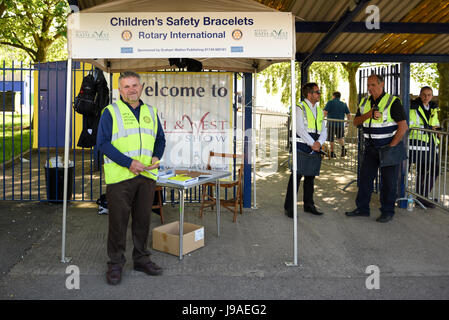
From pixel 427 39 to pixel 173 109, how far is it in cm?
401

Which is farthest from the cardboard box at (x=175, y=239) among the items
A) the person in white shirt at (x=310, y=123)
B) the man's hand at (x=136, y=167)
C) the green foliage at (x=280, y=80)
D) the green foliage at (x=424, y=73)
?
the green foliage at (x=280, y=80)

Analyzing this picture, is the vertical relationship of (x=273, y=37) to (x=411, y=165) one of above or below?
above

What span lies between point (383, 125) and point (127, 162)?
4.03m

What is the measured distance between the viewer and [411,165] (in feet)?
26.8

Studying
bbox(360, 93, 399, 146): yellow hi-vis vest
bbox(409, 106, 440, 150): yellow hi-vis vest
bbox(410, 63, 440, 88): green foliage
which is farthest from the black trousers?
bbox(410, 63, 440, 88): green foliage

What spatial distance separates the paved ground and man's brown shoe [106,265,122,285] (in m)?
0.08

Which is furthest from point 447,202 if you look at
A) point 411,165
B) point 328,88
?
point 328,88

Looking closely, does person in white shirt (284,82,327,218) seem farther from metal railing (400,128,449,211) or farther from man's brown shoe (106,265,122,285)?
man's brown shoe (106,265,122,285)

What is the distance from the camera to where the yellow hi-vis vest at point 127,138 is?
4617mm

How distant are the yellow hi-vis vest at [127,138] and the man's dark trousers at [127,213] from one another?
0.10 meters

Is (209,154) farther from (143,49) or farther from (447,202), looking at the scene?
(447,202)

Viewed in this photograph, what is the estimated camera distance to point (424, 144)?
7.75 meters

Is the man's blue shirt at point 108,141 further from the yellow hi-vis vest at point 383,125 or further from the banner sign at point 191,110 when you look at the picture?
the yellow hi-vis vest at point 383,125
